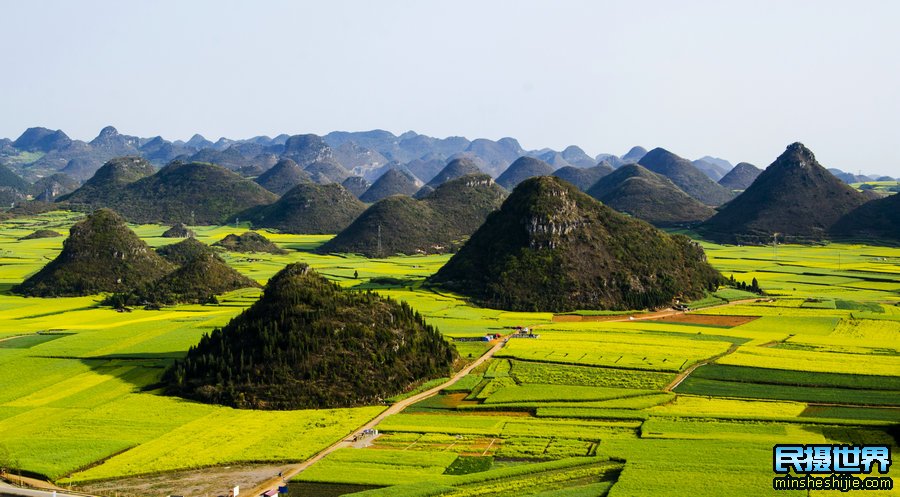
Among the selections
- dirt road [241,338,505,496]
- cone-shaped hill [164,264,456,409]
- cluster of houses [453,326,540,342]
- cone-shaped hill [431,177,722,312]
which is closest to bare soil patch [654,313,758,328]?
cone-shaped hill [431,177,722,312]

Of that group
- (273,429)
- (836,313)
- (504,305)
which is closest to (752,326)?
(836,313)

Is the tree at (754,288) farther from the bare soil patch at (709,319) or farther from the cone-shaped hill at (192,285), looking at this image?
the cone-shaped hill at (192,285)

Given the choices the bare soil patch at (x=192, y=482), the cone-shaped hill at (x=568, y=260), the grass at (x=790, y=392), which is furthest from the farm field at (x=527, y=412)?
the cone-shaped hill at (x=568, y=260)

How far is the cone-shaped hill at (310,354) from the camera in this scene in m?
81.8

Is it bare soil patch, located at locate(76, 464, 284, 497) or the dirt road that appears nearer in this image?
bare soil patch, located at locate(76, 464, 284, 497)

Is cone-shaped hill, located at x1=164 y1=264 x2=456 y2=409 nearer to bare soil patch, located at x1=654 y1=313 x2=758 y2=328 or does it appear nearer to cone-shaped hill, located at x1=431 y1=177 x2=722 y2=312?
cone-shaped hill, located at x1=431 y1=177 x2=722 y2=312

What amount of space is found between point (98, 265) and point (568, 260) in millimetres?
97516

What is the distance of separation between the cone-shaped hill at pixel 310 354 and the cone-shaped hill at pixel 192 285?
188 ft

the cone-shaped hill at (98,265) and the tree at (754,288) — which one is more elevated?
the cone-shaped hill at (98,265)

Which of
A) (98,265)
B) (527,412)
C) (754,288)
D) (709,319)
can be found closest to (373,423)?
(527,412)

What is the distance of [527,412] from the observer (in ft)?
254

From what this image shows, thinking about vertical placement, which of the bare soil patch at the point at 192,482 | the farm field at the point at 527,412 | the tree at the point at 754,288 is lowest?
the bare soil patch at the point at 192,482

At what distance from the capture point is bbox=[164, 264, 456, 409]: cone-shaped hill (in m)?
81.8

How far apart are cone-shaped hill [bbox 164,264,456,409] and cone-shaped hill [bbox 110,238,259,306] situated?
188 ft
